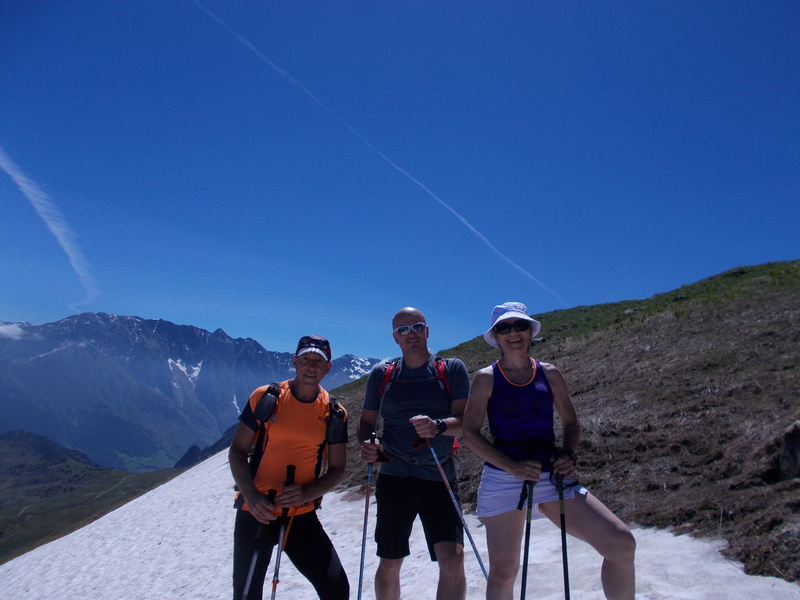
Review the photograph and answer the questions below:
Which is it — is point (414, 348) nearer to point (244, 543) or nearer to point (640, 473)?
point (244, 543)

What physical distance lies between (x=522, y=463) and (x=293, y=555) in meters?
1.82

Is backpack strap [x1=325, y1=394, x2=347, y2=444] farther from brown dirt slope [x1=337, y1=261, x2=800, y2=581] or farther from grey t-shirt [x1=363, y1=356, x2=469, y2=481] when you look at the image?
brown dirt slope [x1=337, y1=261, x2=800, y2=581]

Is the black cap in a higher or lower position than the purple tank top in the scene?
higher

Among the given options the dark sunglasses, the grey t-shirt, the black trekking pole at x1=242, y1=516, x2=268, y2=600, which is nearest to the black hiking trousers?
the black trekking pole at x1=242, y1=516, x2=268, y2=600

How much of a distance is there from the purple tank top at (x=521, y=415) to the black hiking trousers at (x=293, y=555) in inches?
56.7

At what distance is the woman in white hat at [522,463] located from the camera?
2.99 metres

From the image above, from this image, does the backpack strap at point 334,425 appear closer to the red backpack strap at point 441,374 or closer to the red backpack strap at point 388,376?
the red backpack strap at point 388,376

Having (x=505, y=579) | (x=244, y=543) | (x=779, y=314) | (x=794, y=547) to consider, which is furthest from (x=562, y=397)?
(x=779, y=314)

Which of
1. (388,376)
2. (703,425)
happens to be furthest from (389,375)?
(703,425)

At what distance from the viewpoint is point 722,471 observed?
6766 millimetres

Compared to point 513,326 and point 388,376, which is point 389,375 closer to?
point 388,376

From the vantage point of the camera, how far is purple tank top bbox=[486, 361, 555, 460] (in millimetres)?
3334

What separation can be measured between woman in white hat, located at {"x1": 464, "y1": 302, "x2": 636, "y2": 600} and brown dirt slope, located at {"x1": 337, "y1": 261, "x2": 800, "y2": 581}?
253 centimetres

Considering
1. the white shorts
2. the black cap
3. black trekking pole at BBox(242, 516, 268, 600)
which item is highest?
the black cap
